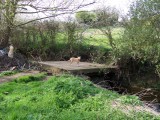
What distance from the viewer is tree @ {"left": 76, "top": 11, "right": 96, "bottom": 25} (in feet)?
58.2

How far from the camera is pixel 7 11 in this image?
603 inches

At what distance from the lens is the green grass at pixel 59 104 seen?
21.2 feet

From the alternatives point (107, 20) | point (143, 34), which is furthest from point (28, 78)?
point (107, 20)

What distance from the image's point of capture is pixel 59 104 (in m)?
7.40

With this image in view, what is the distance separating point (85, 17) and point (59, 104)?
37.7 feet

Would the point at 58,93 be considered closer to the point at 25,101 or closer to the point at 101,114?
the point at 25,101

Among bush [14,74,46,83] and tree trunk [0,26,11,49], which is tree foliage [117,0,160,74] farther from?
tree trunk [0,26,11,49]

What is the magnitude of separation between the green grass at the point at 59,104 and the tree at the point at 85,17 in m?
8.90

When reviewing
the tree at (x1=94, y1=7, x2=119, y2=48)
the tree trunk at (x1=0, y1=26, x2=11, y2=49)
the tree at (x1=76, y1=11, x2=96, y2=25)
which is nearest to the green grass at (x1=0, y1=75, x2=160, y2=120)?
the tree trunk at (x1=0, y1=26, x2=11, y2=49)

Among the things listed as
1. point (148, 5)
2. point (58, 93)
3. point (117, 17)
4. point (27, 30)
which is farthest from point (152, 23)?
point (58, 93)

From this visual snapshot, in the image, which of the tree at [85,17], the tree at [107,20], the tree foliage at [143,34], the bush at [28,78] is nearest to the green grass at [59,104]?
the bush at [28,78]

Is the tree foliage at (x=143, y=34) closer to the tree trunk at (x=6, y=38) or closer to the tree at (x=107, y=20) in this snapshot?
the tree at (x=107, y=20)

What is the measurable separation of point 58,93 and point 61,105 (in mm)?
874

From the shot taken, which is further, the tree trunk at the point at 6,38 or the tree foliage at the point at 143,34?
the tree trunk at the point at 6,38
